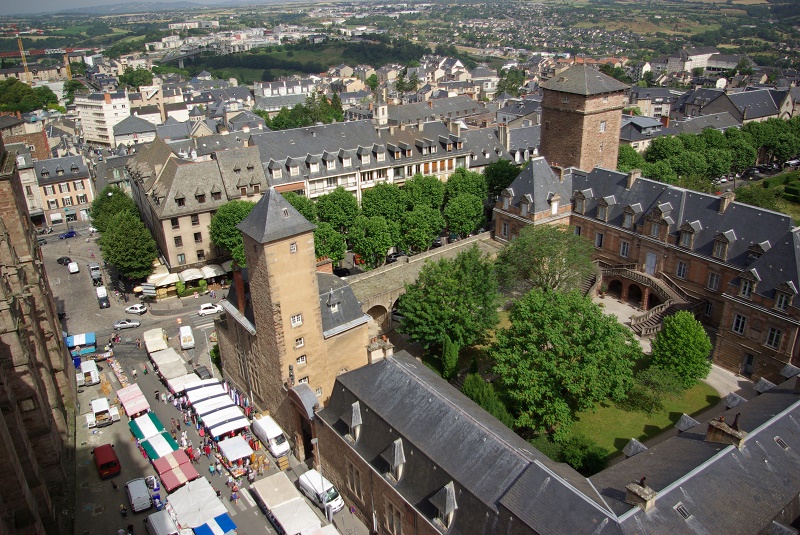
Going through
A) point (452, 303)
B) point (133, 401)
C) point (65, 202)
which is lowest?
point (133, 401)

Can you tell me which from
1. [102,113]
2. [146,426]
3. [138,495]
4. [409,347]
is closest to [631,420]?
[409,347]

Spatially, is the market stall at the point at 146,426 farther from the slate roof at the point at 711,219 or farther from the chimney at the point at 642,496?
the slate roof at the point at 711,219

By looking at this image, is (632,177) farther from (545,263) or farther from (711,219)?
(545,263)

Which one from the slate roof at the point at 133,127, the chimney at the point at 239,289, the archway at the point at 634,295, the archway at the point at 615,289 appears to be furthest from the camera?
the slate roof at the point at 133,127

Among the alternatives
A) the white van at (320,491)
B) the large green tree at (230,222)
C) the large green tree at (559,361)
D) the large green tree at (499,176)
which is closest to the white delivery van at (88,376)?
the large green tree at (230,222)

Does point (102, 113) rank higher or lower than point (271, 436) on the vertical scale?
higher

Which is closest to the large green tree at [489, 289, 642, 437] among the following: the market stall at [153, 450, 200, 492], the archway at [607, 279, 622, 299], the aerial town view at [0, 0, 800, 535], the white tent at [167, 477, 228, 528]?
the aerial town view at [0, 0, 800, 535]
